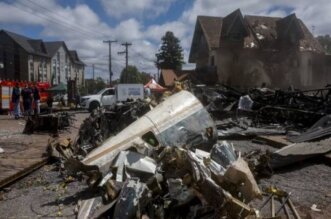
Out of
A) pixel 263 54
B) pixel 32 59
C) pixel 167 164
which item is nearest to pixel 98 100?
pixel 263 54

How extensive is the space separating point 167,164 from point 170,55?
46.8 metres

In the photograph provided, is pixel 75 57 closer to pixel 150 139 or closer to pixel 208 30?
pixel 208 30

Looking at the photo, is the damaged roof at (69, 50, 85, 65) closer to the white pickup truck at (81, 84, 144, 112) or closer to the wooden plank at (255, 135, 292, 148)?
the white pickup truck at (81, 84, 144, 112)

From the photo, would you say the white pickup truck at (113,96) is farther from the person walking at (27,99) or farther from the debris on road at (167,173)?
the debris on road at (167,173)

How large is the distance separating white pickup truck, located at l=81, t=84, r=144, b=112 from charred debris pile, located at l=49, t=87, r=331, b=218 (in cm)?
1399

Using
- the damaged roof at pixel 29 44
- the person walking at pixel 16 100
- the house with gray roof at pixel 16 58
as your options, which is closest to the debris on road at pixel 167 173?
the person walking at pixel 16 100

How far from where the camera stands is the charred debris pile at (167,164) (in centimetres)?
407

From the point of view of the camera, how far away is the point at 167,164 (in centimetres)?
493

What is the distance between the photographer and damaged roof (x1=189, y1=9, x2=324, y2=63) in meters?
31.6

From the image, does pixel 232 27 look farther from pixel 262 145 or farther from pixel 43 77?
pixel 43 77

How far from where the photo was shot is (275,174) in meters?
6.18

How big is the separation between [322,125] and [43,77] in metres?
57.0

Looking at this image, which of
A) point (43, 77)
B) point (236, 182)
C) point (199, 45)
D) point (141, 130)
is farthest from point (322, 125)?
point (43, 77)

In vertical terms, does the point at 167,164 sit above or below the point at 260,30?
below
